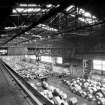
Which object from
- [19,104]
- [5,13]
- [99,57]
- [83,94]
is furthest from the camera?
[99,57]

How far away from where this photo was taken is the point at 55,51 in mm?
21703

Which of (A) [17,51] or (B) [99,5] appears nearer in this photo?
(B) [99,5]

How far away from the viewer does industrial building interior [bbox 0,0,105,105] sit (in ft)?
11.5

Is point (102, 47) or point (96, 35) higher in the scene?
point (96, 35)

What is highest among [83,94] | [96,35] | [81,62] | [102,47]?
[96,35]

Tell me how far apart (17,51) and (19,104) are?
22.9 m

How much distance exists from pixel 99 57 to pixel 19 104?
1320 centimetres

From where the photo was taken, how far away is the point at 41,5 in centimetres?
607

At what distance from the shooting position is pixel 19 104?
2264 millimetres

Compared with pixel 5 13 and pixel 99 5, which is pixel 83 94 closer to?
pixel 99 5

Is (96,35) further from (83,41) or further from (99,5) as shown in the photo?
(99,5)

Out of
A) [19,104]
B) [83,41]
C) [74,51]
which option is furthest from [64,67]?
[19,104]

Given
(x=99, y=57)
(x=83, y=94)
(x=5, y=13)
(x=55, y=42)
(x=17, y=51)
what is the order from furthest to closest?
(x=17, y=51) → (x=55, y=42) → (x=99, y=57) → (x=83, y=94) → (x=5, y=13)

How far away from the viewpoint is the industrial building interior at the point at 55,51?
349 centimetres
